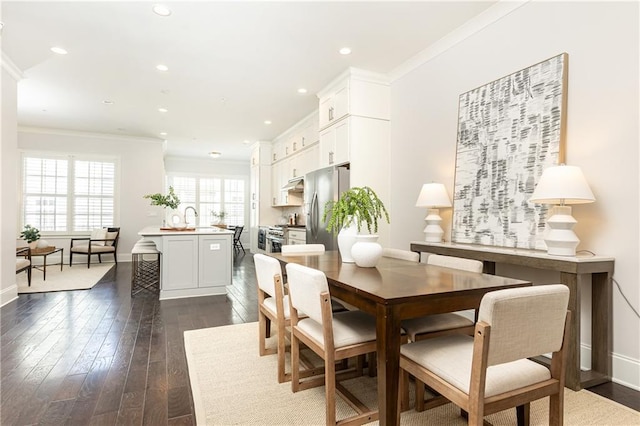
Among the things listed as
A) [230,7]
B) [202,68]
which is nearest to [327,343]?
[230,7]

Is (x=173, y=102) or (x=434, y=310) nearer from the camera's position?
(x=434, y=310)

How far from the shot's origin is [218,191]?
10.6m

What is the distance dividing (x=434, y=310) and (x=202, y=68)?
13.0 feet

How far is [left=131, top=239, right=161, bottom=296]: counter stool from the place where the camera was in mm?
4719

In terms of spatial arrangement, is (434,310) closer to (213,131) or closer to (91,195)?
(213,131)

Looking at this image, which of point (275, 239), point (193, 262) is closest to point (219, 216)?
point (275, 239)

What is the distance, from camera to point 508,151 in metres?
2.81

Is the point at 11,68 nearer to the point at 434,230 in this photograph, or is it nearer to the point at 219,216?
the point at 434,230

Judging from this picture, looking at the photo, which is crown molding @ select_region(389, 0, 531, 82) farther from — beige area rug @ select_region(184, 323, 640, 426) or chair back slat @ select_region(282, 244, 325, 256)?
beige area rug @ select_region(184, 323, 640, 426)

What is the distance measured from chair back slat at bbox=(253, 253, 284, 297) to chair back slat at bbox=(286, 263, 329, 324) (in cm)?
25

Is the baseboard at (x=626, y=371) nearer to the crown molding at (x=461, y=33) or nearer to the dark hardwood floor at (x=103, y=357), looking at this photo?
the dark hardwood floor at (x=103, y=357)

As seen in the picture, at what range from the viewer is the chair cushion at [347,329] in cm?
171

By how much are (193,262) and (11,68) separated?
3.18 meters

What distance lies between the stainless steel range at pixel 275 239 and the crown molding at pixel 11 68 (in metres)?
4.43
